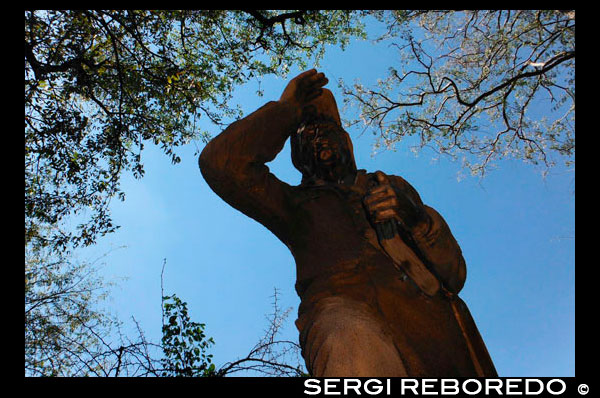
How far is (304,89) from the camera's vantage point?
3635 mm

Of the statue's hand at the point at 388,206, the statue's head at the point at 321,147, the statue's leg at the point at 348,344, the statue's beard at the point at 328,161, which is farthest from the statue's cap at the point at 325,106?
the statue's leg at the point at 348,344

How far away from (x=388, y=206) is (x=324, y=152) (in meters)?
0.84

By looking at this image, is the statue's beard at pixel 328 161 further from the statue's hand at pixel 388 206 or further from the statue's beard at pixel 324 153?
the statue's hand at pixel 388 206

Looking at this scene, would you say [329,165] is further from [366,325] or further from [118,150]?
[118,150]

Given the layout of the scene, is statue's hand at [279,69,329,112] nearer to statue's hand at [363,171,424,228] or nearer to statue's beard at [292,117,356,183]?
statue's beard at [292,117,356,183]

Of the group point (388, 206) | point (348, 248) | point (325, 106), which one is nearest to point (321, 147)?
point (325, 106)

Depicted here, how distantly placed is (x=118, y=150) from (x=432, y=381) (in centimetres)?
632

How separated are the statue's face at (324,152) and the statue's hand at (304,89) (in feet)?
0.62

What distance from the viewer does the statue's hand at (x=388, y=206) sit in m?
2.80

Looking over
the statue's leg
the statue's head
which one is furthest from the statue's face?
the statue's leg

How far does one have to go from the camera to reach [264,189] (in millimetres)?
3299

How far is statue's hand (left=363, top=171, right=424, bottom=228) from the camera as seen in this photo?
2801mm

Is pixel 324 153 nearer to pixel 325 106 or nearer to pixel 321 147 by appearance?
pixel 321 147

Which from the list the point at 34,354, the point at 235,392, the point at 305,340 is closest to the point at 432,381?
the point at 305,340
